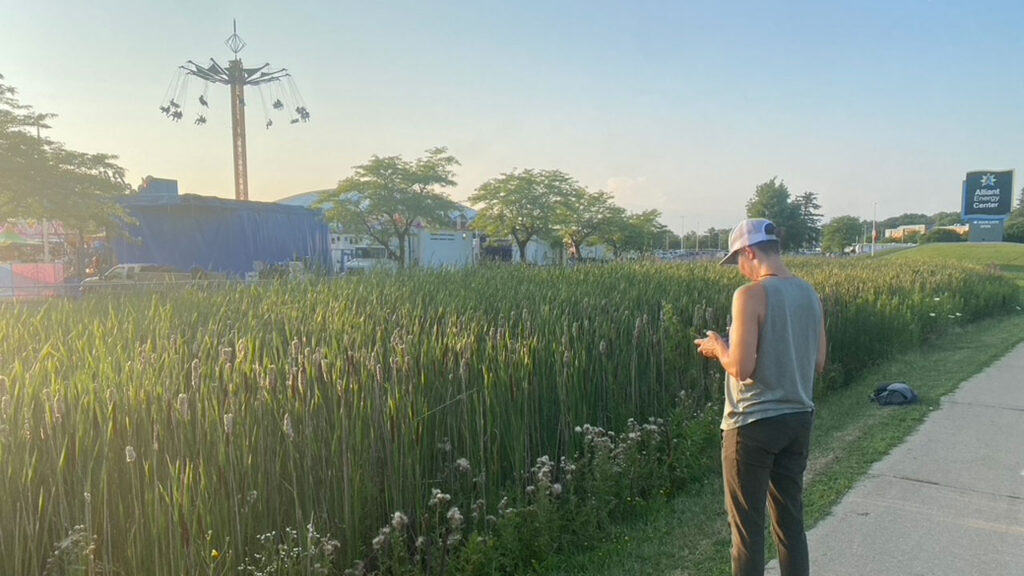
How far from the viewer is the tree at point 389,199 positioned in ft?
89.1

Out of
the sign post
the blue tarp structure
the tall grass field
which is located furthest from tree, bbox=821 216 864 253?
the tall grass field

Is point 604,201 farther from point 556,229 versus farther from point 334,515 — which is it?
point 334,515

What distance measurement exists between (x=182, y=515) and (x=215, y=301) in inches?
190

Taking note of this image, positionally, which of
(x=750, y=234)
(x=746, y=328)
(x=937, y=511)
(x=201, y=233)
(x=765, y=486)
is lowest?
(x=937, y=511)

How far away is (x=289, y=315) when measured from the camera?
570 centimetres

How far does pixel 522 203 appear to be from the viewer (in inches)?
1292

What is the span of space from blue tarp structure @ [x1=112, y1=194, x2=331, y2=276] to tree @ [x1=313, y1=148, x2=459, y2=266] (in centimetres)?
268

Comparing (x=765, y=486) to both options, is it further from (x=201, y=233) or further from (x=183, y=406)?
(x=201, y=233)

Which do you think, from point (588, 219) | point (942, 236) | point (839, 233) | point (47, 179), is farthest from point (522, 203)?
point (942, 236)

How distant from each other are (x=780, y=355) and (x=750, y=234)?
55 cm

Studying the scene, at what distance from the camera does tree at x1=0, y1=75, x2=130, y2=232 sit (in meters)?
17.4

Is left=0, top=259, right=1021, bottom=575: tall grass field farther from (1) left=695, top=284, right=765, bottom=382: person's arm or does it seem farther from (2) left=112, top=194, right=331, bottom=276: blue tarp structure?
(2) left=112, top=194, right=331, bottom=276: blue tarp structure

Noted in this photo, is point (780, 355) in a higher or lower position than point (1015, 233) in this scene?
lower

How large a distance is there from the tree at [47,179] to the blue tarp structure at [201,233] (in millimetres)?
4048
